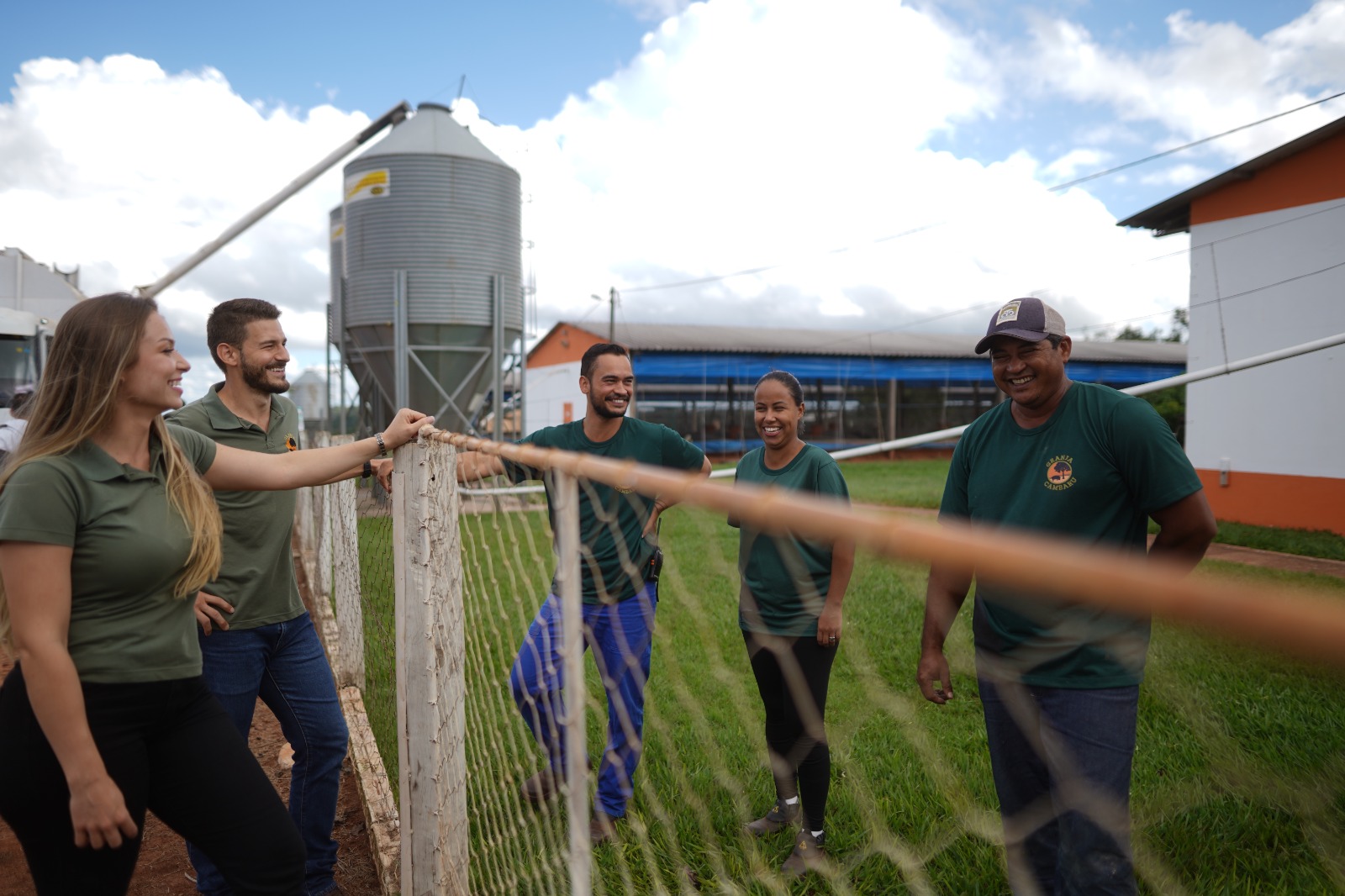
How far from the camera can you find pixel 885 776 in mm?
3498

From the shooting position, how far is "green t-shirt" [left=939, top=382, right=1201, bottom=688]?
211 cm

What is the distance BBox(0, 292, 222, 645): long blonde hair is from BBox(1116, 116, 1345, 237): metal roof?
1155cm

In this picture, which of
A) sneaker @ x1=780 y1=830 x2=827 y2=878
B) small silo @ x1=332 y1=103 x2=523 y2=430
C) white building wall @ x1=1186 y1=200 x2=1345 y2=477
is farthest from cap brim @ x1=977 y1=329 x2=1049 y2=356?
small silo @ x1=332 y1=103 x2=523 y2=430

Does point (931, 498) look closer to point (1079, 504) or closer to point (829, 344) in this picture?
point (1079, 504)

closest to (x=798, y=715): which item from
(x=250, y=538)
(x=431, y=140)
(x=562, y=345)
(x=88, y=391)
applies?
(x=250, y=538)

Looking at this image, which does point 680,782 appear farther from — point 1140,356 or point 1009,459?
point 1140,356

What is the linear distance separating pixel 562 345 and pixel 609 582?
89.2 ft

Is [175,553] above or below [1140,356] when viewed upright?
below

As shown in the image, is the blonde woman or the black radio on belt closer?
the blonde woman

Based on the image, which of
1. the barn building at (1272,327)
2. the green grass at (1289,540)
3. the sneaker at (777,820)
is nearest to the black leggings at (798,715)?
the sneaker at (777,820)

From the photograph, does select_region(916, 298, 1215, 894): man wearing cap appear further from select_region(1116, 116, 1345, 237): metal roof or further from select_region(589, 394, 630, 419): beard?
select_region(1116, 116, 1345, 237): metal roof

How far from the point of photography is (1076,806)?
2.21 meters

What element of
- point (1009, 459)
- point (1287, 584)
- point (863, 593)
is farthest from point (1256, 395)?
point (1009, 459)

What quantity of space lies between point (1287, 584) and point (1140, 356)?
102ft
